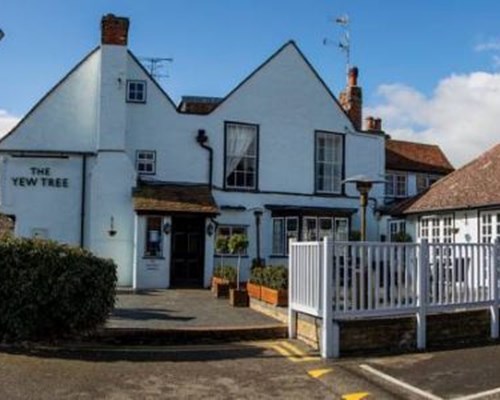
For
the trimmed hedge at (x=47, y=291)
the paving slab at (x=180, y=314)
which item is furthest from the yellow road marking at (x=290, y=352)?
the trimmed hedge at (x=47, y=291)

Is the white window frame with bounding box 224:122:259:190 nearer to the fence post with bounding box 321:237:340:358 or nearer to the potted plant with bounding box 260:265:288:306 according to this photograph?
the potted plant with bounding box 260:265:288:306

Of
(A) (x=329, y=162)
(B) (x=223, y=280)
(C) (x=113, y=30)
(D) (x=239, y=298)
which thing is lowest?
(D) (x=239, y=298)

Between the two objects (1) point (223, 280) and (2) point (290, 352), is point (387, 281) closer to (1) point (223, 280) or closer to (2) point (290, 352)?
(2) point (290, 352)

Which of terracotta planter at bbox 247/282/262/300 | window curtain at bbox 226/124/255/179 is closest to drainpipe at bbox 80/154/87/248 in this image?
window curtain at bbox 226/124/255/179

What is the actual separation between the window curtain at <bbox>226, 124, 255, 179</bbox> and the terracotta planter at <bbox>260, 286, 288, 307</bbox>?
10.3 meters

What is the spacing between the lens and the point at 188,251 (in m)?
23.5

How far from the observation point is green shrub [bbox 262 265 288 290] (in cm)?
1523

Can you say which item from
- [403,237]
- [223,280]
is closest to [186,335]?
[223,280]

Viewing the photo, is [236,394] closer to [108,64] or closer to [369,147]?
[108,64]

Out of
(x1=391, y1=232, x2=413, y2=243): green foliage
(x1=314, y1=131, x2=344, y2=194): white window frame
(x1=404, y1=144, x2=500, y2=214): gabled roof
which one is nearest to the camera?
(x1=404, y1=144, x2=500, y2=214): gabled roof

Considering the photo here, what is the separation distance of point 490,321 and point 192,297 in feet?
30.2

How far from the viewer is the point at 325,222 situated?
2623cm

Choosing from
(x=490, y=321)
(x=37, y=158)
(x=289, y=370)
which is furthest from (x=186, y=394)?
(x=37, y=158)

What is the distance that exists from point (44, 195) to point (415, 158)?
17322 millimetres
